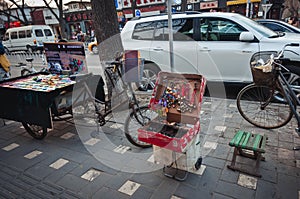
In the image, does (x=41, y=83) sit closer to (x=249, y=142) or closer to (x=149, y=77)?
(x=149, y=77)

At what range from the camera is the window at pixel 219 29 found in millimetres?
4395

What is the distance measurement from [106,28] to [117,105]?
1.59m

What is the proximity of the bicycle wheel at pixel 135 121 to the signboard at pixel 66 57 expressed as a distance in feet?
5.36

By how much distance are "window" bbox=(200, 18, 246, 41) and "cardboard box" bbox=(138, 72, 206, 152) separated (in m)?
2.49

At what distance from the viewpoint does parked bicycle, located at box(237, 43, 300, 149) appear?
9.02 ft

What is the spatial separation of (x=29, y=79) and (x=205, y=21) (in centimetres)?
360

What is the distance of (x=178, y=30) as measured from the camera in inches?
194

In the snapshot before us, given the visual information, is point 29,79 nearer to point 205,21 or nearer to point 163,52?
point 163,52

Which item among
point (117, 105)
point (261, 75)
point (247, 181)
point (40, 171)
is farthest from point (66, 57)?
point (247, 181)

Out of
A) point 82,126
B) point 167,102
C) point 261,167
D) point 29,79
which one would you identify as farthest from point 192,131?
point 29,79

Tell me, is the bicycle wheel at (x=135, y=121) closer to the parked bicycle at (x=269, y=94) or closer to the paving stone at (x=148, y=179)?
the paving stone at (x=148, y=179)

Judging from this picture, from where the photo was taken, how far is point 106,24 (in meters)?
3.96

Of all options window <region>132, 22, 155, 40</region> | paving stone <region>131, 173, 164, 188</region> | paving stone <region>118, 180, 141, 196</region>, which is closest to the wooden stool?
paving stone <region>131, 173, 164, 188</region>

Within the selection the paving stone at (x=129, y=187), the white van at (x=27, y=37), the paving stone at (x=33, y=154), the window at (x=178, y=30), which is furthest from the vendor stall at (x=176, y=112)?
the white van at (x=27, y=37)
